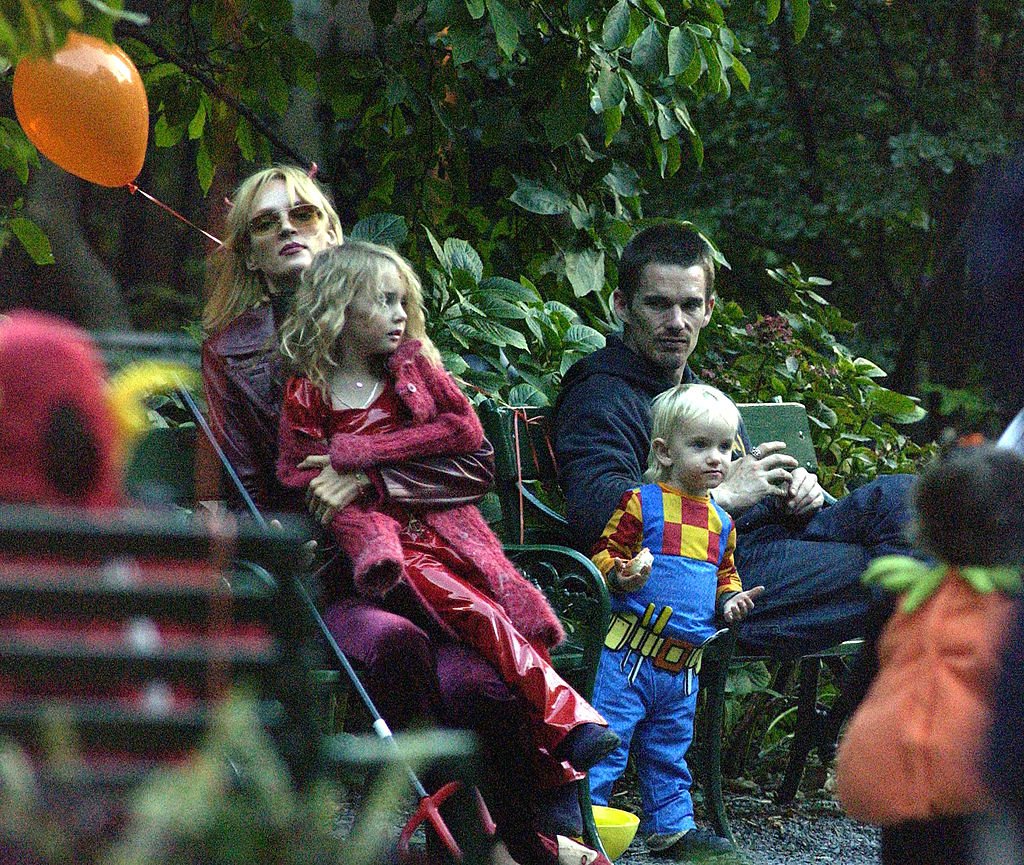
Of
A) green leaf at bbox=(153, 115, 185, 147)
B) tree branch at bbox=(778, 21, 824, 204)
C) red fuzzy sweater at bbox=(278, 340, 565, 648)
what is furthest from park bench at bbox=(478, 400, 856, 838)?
tree branch at bbox=(778, 21, 824, 204)

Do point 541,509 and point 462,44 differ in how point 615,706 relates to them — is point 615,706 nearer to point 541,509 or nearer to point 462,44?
point 541,509

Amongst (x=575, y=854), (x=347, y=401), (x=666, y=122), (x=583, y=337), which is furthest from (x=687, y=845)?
(x=666, y=122)

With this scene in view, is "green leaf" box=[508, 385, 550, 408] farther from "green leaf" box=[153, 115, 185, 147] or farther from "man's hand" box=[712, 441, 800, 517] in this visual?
"green leaf" box=[153, 115, 185, 147]

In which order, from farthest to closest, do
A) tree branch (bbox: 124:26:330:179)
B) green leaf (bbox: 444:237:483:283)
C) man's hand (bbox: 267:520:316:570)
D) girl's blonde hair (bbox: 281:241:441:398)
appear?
tree branch (bbox: 124:26:330:179), green leaf (bbox: 444:237:483:283), girl's blonde hair (bbox: 281:241:441:398), man's hand (bbox: 267:520:316:570)

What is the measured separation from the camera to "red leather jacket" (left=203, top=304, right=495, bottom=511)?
360cm

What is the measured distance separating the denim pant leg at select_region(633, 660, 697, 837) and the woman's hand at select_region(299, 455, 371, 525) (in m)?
0.95

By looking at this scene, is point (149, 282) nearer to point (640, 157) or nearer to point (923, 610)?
A: point (640, 157)

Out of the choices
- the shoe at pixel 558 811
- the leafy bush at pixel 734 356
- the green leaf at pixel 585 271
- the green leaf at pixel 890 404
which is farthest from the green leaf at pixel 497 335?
the shoe at pixel 558 811

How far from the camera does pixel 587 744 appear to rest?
3.34 m

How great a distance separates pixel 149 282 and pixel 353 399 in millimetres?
8409

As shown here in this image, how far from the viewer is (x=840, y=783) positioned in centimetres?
222

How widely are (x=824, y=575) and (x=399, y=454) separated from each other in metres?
1.35

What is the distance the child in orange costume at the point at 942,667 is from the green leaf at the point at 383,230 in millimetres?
2906

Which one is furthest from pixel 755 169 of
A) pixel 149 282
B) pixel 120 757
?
pixel 120 757
